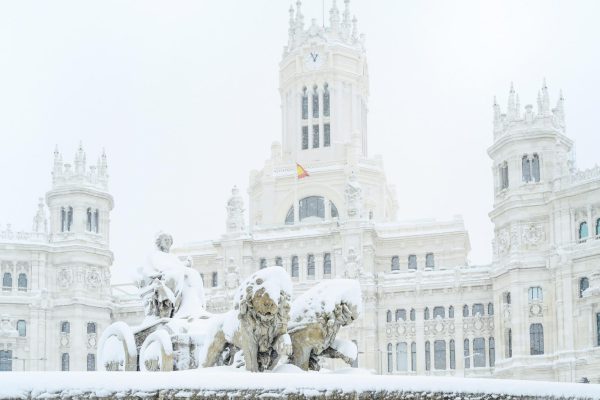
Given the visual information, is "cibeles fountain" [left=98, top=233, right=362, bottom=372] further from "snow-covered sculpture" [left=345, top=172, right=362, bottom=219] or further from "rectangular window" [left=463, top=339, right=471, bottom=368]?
"snow-covered sculpture" [left=345, top=172, right=362, bottom=219]

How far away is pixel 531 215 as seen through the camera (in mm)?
67438

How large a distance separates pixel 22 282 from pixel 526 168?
3453 cm

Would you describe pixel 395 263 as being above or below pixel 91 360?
above

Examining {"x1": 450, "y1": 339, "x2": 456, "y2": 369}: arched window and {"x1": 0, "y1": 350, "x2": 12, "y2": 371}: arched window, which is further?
{"x1": 0, "y1": 350, "x2": 12, "y2": 371}: arched window

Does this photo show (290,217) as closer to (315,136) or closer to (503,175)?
(315,136)

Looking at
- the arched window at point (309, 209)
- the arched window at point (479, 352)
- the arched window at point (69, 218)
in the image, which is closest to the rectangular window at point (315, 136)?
the arched window at point (309, 209)

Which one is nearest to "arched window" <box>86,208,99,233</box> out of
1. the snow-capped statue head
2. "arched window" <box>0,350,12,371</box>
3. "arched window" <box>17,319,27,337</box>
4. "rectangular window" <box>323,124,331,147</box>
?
"arched window" <box>17,319,27,337</box>

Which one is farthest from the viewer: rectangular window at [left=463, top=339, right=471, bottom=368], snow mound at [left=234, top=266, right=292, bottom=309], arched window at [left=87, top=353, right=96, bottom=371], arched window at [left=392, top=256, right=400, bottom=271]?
arched window at [left=392, top=256, right=400, bottom=271]

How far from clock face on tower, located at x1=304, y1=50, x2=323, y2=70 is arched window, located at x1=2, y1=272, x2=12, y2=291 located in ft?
95.5

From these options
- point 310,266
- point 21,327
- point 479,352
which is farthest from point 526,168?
point 21,327

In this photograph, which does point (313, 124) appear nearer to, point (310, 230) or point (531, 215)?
point (310, 230)

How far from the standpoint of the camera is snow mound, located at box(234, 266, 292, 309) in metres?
14.8

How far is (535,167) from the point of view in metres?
68.4

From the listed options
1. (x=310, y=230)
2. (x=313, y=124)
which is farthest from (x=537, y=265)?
(x=313, y=124)
